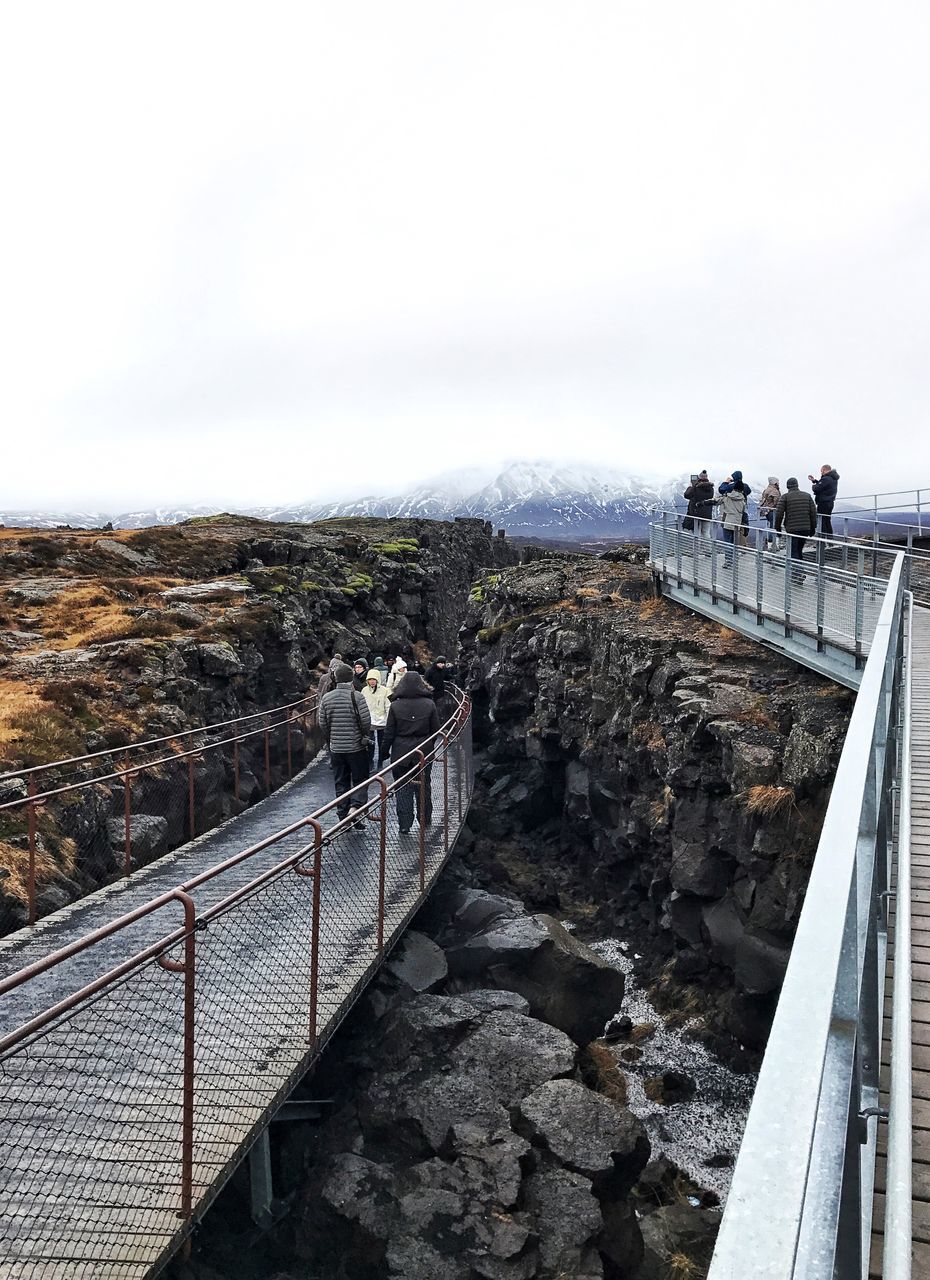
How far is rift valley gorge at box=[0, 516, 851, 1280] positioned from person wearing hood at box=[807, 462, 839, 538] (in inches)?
162

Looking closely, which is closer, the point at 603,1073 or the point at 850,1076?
the point at 850,1076

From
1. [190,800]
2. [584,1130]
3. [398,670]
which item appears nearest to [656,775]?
[398,670]

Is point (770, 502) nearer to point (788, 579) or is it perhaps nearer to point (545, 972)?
point (788, 579)

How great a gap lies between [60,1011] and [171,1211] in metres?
1.95

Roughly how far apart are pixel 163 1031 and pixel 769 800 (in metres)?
11.1

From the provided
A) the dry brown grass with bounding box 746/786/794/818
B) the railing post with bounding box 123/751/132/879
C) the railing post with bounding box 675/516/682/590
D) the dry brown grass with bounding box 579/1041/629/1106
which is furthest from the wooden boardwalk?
the railing post with bounding box 675/516/682/590

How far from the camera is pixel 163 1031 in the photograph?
24.2 ft

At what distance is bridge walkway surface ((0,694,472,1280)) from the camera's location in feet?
18.6

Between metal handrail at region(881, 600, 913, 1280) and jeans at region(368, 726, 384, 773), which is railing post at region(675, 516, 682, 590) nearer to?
jeans at region(368, 726, 384, 773)

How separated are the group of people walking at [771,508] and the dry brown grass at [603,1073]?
10.9 metres

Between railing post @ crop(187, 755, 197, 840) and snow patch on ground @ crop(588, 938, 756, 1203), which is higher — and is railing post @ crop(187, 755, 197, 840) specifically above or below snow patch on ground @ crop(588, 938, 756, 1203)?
above

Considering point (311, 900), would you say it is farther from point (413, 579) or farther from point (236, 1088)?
point (413, 579)

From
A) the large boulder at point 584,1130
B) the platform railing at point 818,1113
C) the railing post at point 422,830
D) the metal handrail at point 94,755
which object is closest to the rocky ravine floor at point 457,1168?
the large boulder at point 584,1130

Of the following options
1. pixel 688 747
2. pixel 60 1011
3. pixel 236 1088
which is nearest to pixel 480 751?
pixel 688 747
